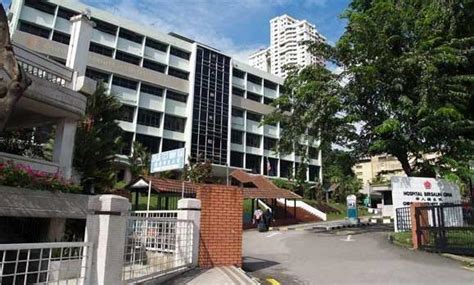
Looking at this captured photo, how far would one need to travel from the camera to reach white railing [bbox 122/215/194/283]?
7.28 metres

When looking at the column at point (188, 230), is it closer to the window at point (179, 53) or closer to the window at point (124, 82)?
the window at point (124, 82)

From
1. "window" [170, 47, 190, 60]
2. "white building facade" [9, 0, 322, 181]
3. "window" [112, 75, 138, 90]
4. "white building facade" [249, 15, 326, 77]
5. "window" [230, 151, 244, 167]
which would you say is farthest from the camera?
"white building facade" [249, 15, 326, 77]

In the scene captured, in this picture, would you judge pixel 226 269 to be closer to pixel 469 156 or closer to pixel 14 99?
pixel 14 99

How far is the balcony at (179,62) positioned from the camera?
5252 centimetres

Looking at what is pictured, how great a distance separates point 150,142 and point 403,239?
37410mm

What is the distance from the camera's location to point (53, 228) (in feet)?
34.7

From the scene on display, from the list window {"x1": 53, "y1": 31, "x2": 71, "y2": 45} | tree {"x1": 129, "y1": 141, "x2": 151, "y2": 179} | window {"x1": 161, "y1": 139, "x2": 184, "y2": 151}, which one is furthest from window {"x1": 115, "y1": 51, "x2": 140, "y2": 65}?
tree {"x1": 129, "y1": 141, "x2": 151, "y2": 179}

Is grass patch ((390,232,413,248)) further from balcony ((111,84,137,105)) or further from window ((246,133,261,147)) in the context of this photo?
window ((246,133,261,147))

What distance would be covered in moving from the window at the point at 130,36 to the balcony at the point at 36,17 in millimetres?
7685

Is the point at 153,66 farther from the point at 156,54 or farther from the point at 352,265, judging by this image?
the point at 352,265

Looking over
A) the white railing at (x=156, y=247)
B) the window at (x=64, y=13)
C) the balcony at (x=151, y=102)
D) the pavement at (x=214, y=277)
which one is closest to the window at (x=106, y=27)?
the window at (x=64, y=13)

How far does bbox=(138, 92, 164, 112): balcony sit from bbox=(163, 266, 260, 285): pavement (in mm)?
41530

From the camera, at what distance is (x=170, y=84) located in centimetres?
5153

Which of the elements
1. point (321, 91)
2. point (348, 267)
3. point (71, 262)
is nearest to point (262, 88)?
A: point (321, 91)
